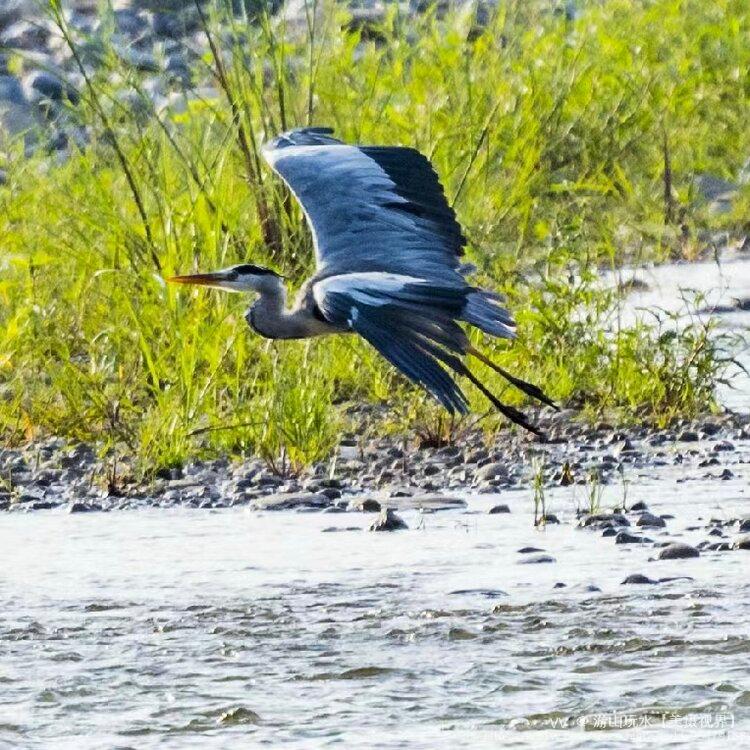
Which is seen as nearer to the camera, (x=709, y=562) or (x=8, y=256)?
(x=709, y=562)

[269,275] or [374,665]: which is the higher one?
[269,275]

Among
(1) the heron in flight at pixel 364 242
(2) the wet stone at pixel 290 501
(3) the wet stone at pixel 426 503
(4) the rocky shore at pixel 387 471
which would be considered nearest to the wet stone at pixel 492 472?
(4) the rocky shore at pixel 387 471

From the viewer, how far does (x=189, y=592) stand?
469 cm

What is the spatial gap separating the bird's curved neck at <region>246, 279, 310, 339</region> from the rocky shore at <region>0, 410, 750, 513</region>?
39 centimetres

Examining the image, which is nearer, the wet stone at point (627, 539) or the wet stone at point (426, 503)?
the wet stone at point (627, 539)

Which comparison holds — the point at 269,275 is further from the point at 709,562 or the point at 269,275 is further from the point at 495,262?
the point at 709,562

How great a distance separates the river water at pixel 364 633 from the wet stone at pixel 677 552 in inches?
1.0

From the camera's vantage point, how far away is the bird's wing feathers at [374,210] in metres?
5.85

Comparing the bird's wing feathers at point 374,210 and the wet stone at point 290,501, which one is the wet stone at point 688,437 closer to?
the bird's wing feathers at point 374,210

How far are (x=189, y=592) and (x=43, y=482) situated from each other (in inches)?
57.6

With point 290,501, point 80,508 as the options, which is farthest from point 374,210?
point 80,508

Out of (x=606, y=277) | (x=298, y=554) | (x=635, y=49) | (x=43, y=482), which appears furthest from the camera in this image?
(x=635, y=49)

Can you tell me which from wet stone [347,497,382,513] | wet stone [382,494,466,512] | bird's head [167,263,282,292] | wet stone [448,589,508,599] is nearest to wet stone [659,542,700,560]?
wet stone [448,589,508,599]

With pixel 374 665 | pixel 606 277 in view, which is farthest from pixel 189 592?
pixel 606 277
